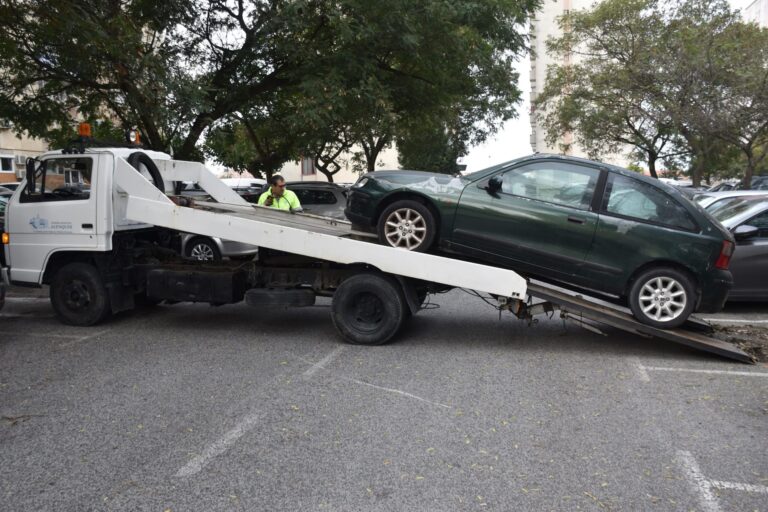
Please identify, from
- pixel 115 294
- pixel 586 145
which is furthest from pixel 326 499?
pixel 586 145

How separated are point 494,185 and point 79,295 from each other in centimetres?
528

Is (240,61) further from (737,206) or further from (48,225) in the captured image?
(737,206)

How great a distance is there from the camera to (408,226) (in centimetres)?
706

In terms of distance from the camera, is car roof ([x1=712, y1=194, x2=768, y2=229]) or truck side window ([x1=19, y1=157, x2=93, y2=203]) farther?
car roof ([x1=712, y1=194, x2=768, y2=229])

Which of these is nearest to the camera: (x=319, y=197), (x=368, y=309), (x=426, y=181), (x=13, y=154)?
(x=426, y=181)

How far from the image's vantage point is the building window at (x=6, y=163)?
34.3 metres

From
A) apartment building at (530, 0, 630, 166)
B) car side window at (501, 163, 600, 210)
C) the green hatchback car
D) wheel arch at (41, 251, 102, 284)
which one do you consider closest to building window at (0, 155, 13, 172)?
wheel arch at (41, 251, 102, 284)

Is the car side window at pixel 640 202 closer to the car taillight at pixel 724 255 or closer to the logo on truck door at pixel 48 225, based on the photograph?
the car taillight at pixel 724 255

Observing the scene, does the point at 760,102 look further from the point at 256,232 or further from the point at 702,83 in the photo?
the point at 256,232

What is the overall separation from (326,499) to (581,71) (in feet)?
91.3

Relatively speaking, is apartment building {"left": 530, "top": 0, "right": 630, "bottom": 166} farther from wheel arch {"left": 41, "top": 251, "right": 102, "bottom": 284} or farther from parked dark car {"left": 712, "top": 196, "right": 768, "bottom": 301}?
wheel arch {"left": 41, "top": 251, "right": 102, "bottom": 284}

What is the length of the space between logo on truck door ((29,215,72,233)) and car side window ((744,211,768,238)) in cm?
924

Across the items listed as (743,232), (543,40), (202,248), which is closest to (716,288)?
(743,232)

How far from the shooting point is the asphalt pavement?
3.81 meters
